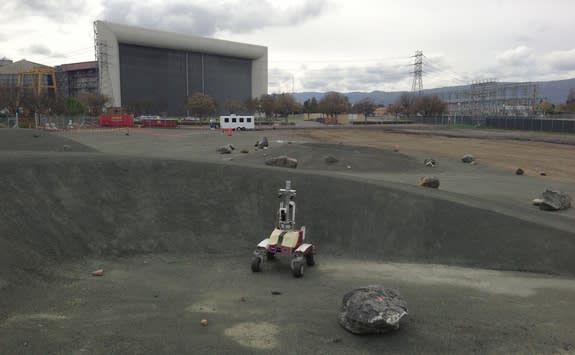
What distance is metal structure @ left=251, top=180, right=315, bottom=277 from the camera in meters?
13.4

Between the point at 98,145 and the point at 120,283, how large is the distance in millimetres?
42811

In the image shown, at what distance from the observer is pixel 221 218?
58.1ft

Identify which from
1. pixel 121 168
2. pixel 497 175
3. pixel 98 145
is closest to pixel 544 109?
pixel 497 175

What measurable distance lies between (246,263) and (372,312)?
22.4ft

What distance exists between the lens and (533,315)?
10.1 m

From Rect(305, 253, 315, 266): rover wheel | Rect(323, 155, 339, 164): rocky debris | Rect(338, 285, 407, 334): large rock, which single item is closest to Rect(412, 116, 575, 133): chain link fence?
Rect(323, 155, 339, 164): rocky debris

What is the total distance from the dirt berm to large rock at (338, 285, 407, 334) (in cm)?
652

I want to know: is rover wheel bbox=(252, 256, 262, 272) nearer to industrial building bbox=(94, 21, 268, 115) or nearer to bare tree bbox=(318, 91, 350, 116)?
industrial building bbox=(94, 21, 268, 115)

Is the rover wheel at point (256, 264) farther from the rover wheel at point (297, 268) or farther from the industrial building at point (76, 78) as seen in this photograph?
the industrial building at point (76, 78)

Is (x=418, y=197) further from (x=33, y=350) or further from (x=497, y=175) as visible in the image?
(x=497, y=175)

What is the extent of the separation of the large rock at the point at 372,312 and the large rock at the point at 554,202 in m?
14.9

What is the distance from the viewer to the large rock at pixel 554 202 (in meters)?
20.2

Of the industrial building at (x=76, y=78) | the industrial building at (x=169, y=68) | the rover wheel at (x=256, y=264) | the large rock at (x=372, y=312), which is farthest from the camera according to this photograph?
the industrial building at (x=76, y=78)

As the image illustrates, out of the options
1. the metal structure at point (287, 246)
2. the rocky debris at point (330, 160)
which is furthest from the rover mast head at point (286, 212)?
the rocky debris at point (330, 160)
